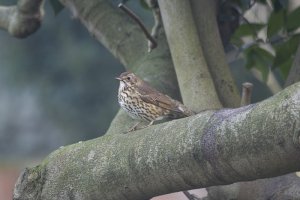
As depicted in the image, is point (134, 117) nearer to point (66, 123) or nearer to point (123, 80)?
point (123, 80)

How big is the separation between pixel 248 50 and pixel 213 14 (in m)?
0.35

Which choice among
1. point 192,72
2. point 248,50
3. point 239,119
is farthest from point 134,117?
point 239,119

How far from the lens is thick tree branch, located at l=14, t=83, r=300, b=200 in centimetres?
310

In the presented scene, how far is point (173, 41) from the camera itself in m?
4.73

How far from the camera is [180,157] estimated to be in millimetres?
3410

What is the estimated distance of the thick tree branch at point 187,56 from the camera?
180 inches

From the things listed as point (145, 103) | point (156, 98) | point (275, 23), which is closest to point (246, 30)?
point (275, 23)

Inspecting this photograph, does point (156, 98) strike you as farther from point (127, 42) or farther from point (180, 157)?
point (180, 157)

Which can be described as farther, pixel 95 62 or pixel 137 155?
pixel 95 62

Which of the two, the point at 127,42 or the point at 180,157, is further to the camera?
the point at 127,42

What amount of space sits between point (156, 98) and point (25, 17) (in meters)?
0.83

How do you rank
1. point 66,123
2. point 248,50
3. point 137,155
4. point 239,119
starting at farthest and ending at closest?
point 66,123, point 248,50, point 137,155, point 239,119

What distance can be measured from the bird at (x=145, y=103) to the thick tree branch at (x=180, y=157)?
736mm

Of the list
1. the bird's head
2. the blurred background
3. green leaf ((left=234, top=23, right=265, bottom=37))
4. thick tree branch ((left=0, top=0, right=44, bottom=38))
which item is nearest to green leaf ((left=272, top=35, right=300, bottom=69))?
green leaf ((left=234, top=23, right=265, bottom=37))
